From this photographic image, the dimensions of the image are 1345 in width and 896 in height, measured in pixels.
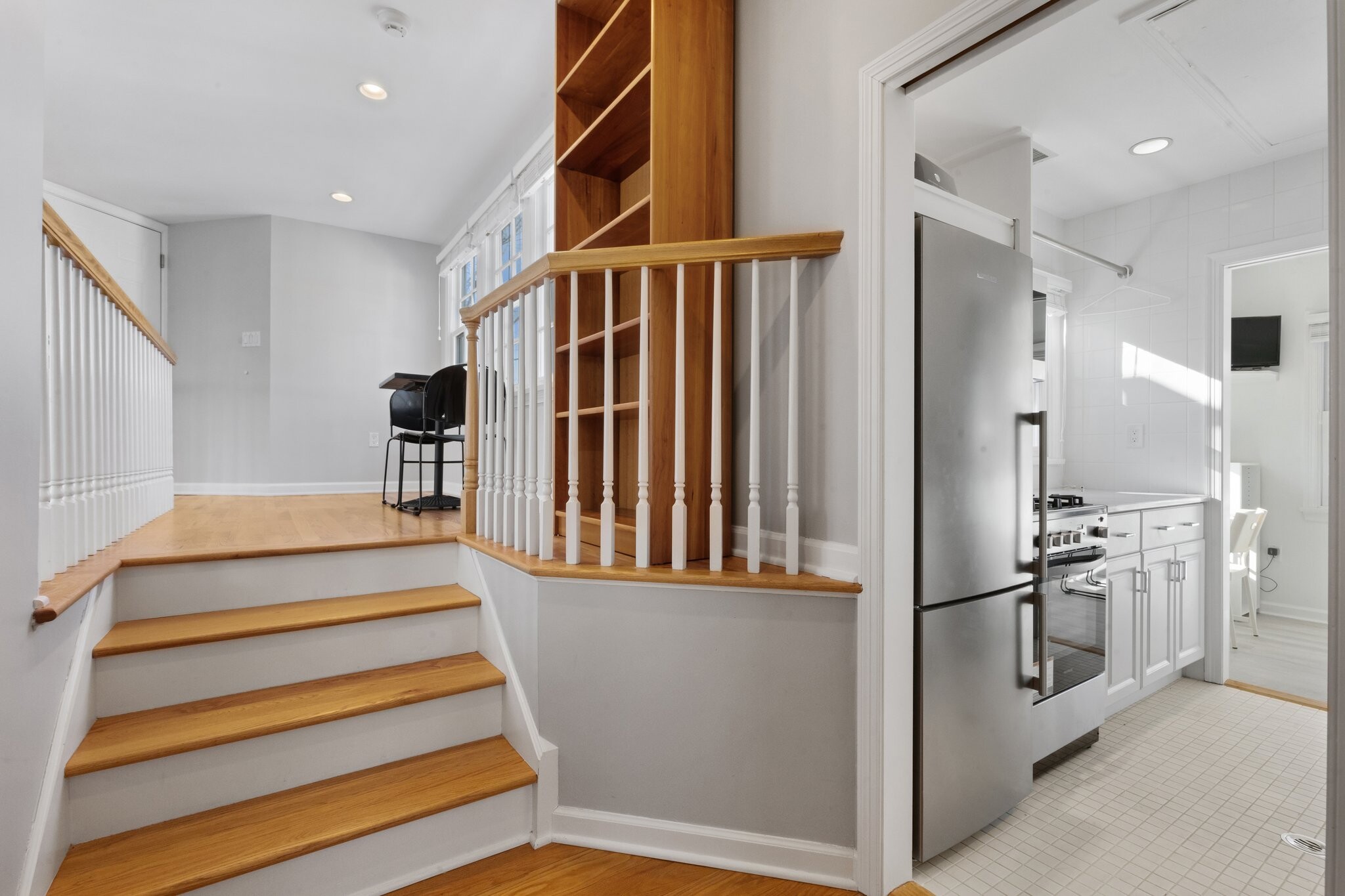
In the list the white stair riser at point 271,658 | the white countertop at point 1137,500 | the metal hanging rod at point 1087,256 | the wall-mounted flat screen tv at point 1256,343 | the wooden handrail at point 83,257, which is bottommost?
the white stair riser at point 271,658

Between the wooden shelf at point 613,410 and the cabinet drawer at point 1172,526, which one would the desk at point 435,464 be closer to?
the wooden shelf at point 613,410

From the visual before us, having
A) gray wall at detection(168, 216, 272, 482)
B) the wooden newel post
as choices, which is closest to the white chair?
the wooden newel post

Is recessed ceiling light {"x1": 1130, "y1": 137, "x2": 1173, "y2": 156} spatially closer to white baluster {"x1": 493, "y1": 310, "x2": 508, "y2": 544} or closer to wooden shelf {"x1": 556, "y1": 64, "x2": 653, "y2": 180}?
wooden shelf {"x1": 556, "y1": 64, "x2": 653, "y2": 180}

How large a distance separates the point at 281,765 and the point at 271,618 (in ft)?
1.66

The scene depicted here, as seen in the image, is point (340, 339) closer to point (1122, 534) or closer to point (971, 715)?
point (971, 715)

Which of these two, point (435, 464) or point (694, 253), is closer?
point (694, 253)

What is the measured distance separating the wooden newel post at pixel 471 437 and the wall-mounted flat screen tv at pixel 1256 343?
5.34m

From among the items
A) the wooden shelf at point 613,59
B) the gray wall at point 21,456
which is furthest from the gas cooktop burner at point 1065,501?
the gray wall at point 21,456

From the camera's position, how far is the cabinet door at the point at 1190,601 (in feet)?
9.78

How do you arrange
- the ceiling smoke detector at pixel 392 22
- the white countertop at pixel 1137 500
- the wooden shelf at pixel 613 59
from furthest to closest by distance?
the ceiling smoke detector at pixel 392 22
the white countertop at pixel 1137 500
the wooden shelf at pixel 613 59

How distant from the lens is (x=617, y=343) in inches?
96.1

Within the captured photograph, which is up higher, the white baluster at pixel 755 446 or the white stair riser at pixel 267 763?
the white baluster at pixel 755 446

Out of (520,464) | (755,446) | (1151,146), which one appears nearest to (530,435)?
(520,464)

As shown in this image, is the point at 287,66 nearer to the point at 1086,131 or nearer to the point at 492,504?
the point at 492,504
